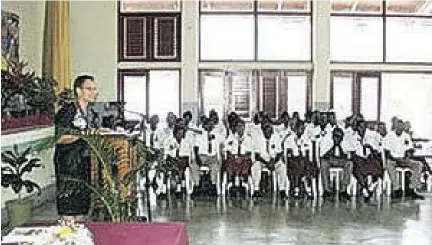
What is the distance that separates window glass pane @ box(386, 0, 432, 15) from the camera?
519 inches

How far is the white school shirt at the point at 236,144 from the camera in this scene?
11.4m

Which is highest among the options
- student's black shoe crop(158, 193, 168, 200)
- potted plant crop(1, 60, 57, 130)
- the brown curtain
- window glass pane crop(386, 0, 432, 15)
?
window glass pane crop(386, 0, 432, 15)

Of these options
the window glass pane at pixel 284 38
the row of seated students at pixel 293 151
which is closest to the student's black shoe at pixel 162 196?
the row of seated students at pixel 293 151

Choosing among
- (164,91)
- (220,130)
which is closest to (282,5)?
(164,91)

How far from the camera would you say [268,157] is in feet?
37.5

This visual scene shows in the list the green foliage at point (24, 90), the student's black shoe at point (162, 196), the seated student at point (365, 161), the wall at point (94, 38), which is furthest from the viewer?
the wall at point (94, 38)

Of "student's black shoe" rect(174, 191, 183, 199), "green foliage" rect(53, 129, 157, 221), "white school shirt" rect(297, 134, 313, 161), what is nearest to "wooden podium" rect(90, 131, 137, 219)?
"green foliage" rect(53, 129, 157, 221)

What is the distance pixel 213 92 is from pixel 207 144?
191cm

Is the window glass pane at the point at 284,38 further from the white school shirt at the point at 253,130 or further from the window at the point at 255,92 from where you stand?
the white school shirt at the point at 253,130

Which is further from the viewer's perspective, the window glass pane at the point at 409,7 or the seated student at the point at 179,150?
the window glass pane at the point at 409,7

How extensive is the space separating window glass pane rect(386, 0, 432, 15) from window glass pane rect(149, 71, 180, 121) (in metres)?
3.83

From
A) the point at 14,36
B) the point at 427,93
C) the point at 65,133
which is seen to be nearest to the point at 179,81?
the point at 14,36

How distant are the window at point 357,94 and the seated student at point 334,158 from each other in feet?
5.83

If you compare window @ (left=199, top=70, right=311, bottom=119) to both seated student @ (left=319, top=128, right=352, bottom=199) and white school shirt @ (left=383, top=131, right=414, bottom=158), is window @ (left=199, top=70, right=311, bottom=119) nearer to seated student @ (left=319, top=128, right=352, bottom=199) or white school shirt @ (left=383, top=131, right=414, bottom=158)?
seated student @ (left=319, top=128, right=352, bottom=199)
